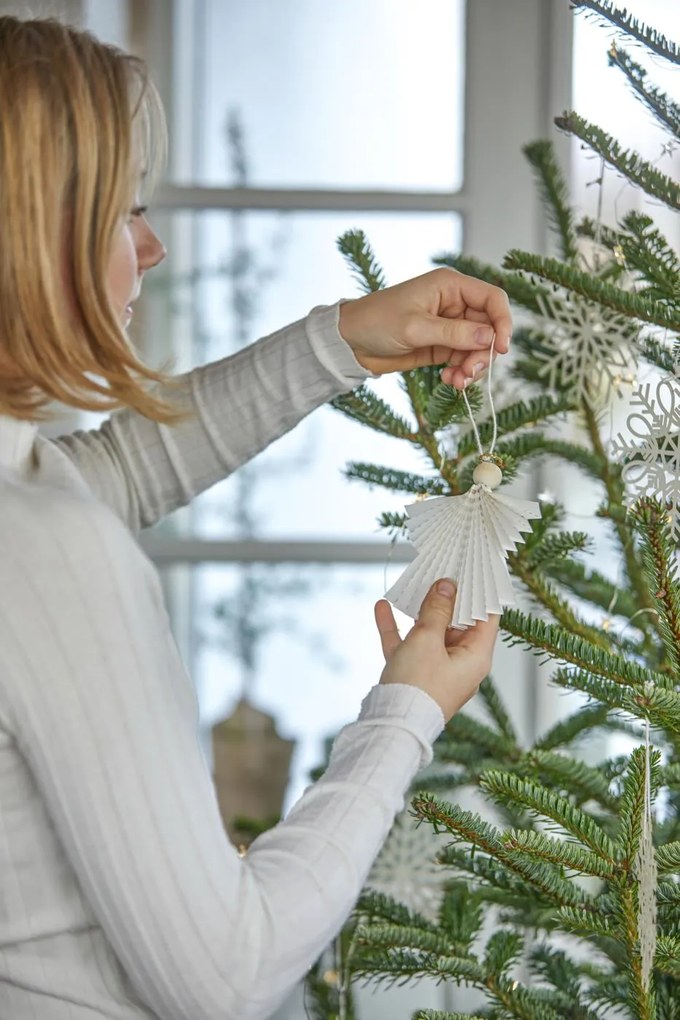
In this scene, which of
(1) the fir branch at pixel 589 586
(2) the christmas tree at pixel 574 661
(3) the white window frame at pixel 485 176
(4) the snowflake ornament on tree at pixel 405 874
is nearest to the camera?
(2) the christmas tree at pixel 574 661

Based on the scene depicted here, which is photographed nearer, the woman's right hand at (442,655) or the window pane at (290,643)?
the woman's right hand at (442,655)

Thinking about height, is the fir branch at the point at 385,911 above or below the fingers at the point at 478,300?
below

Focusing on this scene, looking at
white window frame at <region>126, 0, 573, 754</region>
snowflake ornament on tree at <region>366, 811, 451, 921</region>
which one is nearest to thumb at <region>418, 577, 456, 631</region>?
snowflake ornament on tree at <region>366, 811, 451, 921</region>

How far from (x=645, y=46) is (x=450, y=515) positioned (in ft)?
1.09

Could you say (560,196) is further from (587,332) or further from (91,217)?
(91,217)

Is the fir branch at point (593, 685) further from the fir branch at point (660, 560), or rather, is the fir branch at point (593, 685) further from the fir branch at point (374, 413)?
the fir branch at point (374, 413)

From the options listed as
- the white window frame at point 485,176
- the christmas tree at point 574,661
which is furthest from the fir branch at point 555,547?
the white window frame at point 485,176

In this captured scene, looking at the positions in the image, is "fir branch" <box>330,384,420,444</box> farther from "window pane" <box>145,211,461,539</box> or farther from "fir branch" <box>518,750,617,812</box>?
"window pane" <box>145,211,461,539</box>

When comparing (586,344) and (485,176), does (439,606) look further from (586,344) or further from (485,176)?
(485,176)

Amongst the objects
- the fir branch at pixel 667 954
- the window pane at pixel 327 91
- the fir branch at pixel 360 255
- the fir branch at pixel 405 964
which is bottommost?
the fir branch at pixel 405 964

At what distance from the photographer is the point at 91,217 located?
647 millimetres

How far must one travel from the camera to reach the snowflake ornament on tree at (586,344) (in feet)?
2.96

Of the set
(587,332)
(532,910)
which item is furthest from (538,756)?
(587,332)

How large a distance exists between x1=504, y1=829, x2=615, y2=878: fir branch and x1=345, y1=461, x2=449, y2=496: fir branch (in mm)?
264
